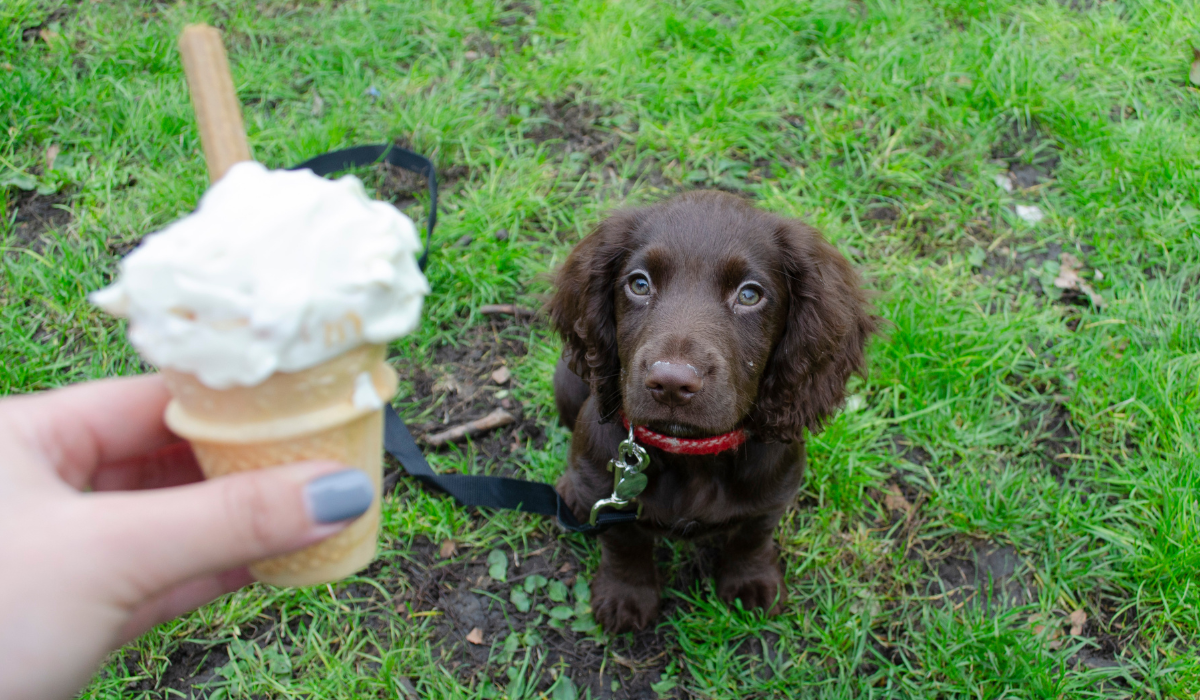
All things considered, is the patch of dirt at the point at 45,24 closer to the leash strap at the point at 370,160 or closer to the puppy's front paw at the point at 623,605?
the leash strap at the point at 370,160

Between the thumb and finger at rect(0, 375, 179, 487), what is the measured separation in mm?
285

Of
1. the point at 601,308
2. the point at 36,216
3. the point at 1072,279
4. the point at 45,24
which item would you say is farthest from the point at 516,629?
the point at 45,24

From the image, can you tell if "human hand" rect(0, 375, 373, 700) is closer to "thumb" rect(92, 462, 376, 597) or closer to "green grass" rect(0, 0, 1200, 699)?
"thumb" rect(92, 462, 376, 597)

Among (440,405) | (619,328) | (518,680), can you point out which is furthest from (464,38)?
(518,680)

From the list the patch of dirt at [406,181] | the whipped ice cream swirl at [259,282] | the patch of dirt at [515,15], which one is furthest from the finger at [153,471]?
the patch of dirt at [515,15]

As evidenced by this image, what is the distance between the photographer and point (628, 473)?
6.93ft

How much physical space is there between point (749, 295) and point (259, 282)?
53.6 inches

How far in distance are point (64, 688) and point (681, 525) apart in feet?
4.84

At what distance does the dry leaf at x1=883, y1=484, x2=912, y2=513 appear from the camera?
280 centimetres

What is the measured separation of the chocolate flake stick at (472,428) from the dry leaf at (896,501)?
1421mm

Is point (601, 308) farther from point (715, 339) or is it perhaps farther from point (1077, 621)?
point (1077, 621)

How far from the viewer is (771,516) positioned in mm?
2355

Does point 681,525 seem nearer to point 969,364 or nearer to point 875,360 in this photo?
point 875,360

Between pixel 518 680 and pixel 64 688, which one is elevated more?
pixel 64 688
